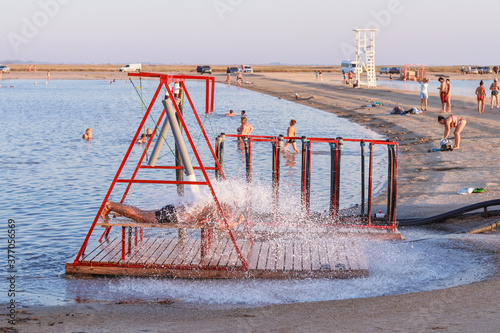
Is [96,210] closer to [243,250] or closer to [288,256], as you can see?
[243,250]

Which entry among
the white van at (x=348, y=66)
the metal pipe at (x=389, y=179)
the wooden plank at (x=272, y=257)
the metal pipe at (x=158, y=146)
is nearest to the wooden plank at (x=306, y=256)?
the wooden plank at (x=272, y=257)

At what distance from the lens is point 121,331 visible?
6926 millimetres

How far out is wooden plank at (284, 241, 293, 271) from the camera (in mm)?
9164

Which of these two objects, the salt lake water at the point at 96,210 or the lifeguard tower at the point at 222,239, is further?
the lifeguard tower at the point at 222,239

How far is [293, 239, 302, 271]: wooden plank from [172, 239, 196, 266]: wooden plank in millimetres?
1717

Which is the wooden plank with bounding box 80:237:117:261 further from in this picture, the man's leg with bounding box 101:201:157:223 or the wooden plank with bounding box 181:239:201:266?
the wooden plank with bounding box 181:239:201:266

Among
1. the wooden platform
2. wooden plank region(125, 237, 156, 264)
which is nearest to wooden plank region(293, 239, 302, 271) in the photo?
the wooden platform

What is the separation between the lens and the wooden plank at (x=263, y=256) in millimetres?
9219

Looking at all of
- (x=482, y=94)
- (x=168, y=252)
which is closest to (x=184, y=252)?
(x=168, y=252)

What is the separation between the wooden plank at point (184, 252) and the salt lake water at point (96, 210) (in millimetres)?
366

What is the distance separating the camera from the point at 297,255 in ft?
32.1

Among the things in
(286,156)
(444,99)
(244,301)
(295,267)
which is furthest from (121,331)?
(444,99)

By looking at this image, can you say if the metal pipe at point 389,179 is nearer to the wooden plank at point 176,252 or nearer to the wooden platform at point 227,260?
the wooden platform at point 227,260

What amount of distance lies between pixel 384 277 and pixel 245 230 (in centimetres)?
300
